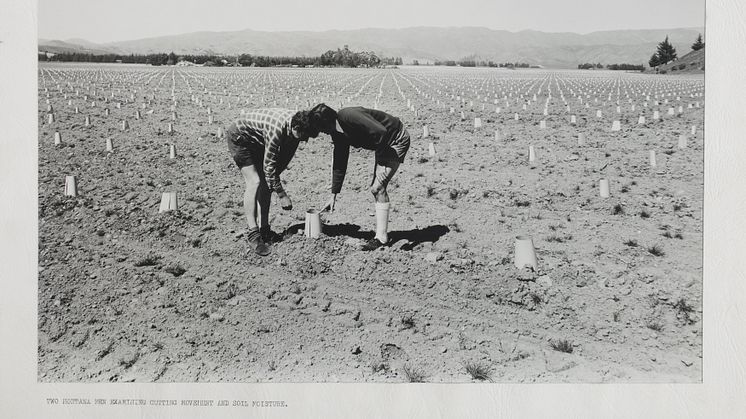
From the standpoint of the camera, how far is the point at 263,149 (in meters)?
2.29

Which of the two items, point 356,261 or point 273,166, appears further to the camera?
point 356,261

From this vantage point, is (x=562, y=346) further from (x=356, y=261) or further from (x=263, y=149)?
(x=263, y=149)

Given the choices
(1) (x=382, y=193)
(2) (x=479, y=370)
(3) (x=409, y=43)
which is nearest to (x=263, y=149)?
(1) (x=382, y=193)

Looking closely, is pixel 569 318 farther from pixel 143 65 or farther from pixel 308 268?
pixel 143 65

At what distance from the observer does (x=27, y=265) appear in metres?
2.29

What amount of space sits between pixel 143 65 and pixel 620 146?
333cm

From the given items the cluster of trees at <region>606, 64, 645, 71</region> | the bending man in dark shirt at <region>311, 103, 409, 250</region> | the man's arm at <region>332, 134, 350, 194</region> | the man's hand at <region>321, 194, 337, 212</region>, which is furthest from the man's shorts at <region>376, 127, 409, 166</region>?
the cluster of trees at <region>606, 64, 645, 71</region>

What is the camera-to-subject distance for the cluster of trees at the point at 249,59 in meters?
2.64

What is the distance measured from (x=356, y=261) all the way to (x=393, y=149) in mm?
577

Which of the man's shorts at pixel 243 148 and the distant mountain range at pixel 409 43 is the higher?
the distant mountain range at pixel 409 43

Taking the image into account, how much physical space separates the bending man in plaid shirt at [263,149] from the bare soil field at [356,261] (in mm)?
181

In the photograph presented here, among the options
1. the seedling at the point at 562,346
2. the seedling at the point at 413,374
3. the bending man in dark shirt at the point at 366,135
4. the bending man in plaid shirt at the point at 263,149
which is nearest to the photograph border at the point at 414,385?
the seedling at the point at 413,374

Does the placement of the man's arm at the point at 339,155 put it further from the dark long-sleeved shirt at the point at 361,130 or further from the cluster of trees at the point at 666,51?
the cluster of trees at the point at 666,51

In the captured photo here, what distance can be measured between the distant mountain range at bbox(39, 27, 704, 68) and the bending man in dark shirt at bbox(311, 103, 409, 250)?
0.62 meters
